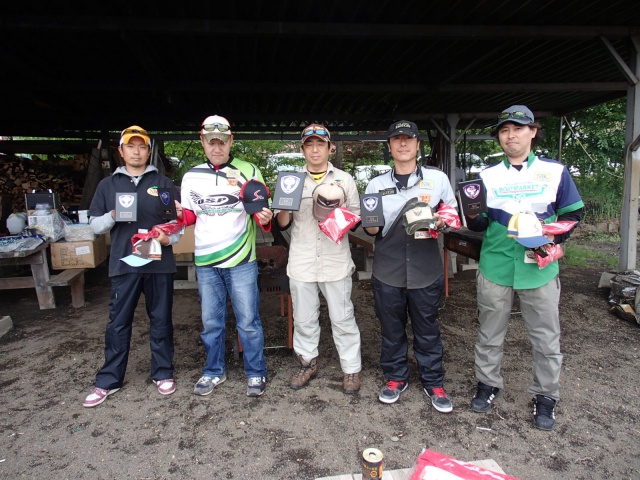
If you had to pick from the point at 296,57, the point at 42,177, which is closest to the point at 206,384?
the point at 296,57

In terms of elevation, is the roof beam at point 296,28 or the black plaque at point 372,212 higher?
the roof beam at point 296,28

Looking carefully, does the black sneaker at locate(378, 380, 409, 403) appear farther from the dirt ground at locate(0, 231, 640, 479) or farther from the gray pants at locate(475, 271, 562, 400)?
the gray pants at locate(475, 271, 562, 400)

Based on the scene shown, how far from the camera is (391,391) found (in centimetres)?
298

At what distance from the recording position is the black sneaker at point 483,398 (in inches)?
112

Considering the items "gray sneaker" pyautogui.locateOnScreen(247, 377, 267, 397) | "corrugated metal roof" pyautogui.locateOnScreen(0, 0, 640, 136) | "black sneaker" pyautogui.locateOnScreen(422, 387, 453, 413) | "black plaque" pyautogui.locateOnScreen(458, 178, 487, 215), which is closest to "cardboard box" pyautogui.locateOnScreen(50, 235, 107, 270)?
"corrugated metal roof" pyautogui.locateOnScreen(0, 0, 640, 136)

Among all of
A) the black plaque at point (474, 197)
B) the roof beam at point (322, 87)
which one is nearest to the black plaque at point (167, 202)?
the black plaque at point (474, 197)

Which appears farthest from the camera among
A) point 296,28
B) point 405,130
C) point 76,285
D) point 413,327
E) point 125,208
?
point 76,285

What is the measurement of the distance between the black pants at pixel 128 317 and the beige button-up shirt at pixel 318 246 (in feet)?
3.32

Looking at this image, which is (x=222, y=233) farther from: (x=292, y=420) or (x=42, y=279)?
(x=42, y=279)

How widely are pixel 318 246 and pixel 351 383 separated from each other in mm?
1083

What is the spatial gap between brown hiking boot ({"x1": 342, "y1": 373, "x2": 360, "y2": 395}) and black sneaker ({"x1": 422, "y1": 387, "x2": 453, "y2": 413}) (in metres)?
0.53

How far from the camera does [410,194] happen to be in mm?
2797

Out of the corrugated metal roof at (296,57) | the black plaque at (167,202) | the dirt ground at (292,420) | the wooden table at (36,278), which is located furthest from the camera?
the wooden table at (36,278)

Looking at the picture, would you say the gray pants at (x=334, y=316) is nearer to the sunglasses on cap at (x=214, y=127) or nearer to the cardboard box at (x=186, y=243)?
the sunglasses on cap at (x=214, y=127)
